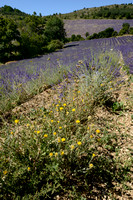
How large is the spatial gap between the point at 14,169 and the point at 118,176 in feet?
4.20

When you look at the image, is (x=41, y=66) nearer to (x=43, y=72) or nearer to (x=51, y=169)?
(x=43, y=72)

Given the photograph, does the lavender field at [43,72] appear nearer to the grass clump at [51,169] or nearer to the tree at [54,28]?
the grass clump at [51,169]

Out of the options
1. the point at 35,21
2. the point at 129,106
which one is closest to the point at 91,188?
the point at 129,106

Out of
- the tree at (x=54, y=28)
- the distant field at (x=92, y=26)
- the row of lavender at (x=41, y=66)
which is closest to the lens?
the row of lavender at (x=41, y=66)

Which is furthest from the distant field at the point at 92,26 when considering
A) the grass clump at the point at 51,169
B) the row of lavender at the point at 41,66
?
the grass clump at the point at 51,169

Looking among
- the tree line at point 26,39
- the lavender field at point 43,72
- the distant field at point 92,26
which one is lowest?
the lavender field at point 43,72

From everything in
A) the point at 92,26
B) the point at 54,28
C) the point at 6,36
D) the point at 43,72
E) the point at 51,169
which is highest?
the point at 92,26

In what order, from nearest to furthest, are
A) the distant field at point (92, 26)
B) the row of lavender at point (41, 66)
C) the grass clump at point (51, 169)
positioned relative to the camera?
the grass clump at point (51, 169) → the row of lavender at point (41, 66) → the distant field at point (92, 26)

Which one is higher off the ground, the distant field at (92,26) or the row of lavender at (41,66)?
the distant field at (92,26)

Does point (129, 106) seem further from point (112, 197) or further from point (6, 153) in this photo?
point (6, 153)

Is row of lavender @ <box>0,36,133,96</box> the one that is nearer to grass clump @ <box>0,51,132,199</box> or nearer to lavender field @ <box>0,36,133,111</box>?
lavender field @ <box>0,36,133,111</box>

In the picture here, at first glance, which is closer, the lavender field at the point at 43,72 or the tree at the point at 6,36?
the lavender field at the point at 43,72

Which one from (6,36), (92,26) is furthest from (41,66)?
(92,26)

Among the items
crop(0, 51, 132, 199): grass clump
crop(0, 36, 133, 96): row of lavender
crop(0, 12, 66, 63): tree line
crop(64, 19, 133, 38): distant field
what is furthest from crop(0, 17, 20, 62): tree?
crop(64, 19, 133, 38): distant field
